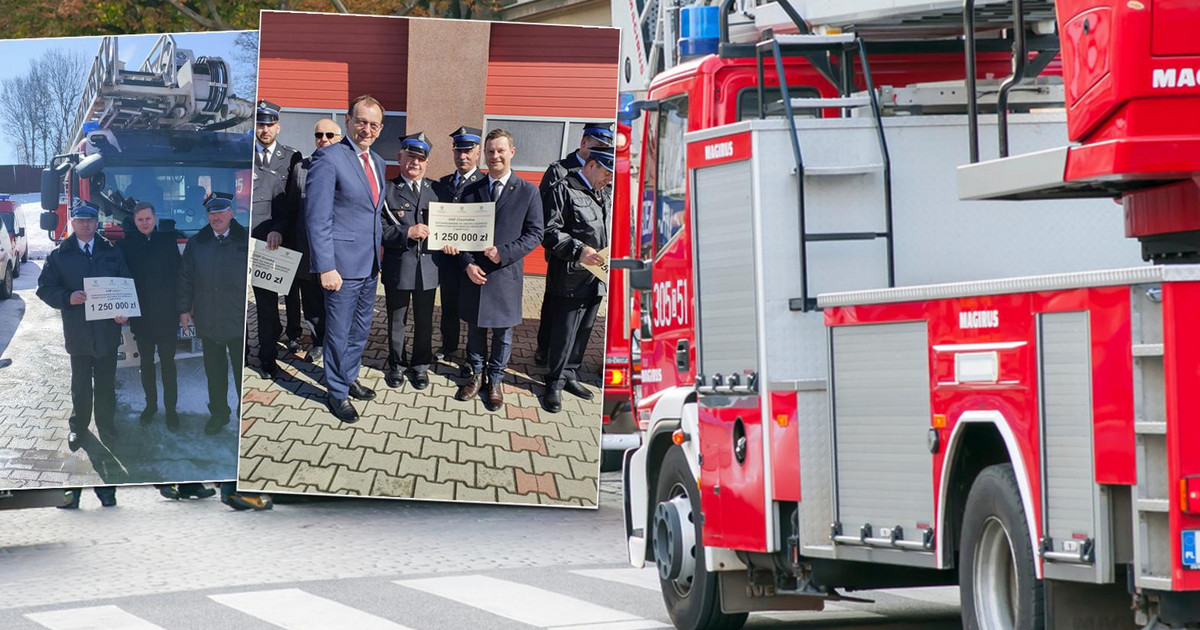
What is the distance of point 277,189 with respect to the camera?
12172 mm

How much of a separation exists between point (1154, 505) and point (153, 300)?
821 centimetres

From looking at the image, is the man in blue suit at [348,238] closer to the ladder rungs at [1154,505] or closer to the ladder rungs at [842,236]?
the ladder rungs at [842,236]

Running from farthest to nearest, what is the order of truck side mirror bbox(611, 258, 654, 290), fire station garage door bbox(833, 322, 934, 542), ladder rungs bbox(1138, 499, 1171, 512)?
truck side mirror bbox(611, 258, 654, 290)
fire station garage door bbox(833, 322, 934, 542)
ladder rungs bbox(1138, 499, 1171, 512)

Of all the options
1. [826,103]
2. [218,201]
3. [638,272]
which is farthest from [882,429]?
[218,201]

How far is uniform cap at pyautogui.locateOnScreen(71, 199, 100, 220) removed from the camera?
1238cm

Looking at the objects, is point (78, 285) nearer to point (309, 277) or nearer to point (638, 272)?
point (309, 277)

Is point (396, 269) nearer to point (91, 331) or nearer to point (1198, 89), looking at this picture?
point (91, 331)

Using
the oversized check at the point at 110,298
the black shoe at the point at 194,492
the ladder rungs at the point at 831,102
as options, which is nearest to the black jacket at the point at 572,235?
the oversized check at the point at 110,298

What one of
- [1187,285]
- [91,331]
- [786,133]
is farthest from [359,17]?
[1187,285]

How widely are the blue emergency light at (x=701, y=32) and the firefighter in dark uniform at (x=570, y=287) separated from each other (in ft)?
9.43

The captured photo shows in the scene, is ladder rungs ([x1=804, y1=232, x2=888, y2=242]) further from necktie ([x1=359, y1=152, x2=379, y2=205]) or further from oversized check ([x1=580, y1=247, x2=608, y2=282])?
necktie ([x1=359, y1=152, x2=379, y2=205])

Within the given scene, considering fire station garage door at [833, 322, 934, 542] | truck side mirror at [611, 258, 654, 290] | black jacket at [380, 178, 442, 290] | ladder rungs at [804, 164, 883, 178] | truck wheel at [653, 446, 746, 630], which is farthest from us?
black jacket at [380, 178, 442, 290]

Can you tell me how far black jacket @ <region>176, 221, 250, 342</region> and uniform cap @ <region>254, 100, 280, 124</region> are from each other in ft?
2.37

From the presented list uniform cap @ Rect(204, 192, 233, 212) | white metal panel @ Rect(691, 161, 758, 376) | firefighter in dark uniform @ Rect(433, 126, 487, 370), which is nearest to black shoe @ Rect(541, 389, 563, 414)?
firefighter in dark uniform @ Rect(433, 126, 487, 370)
